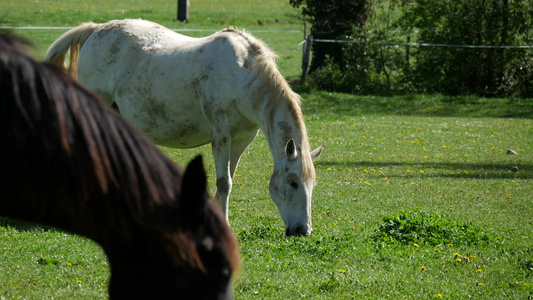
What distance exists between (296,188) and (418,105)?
521 inches

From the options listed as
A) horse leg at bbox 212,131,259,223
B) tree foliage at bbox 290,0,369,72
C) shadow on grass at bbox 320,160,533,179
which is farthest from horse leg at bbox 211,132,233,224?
tree foliage at bbox 290,0,369,72

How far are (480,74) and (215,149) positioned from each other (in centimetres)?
1561

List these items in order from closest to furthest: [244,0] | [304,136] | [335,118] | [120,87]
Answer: [304,136] < [120,87] < [335,118] < [244,0]

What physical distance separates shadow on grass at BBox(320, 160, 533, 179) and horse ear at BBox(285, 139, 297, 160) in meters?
4.41

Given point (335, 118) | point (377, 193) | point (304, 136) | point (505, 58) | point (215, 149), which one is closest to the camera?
point (304, 136)

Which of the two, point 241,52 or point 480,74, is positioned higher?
point 241,52

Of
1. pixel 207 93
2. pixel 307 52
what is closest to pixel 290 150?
pixel 207 93

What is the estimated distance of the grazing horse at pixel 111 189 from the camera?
1.63 m

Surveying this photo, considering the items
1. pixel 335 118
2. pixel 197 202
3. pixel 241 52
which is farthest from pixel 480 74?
pixel 197 202

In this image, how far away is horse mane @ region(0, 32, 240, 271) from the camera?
163cm

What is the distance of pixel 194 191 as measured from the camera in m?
1.66

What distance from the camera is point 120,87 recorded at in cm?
717

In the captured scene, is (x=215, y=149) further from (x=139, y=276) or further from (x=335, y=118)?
(x=335, y=118)

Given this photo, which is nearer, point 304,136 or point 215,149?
point 304,136
